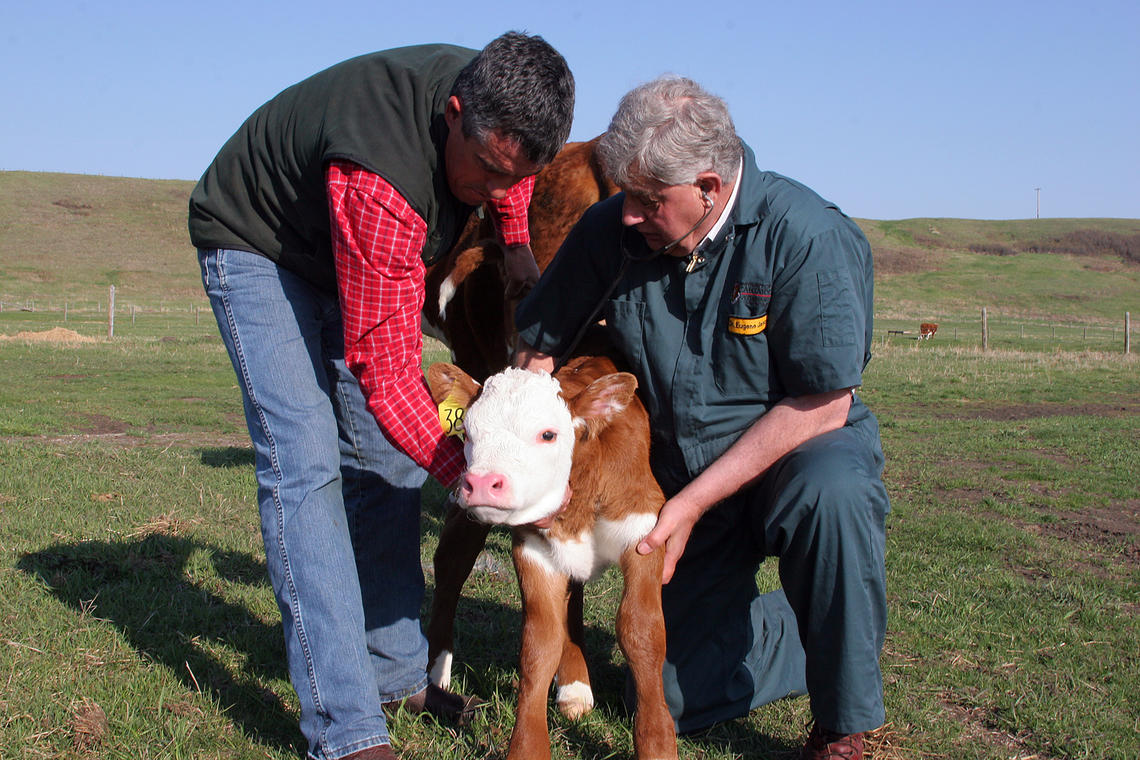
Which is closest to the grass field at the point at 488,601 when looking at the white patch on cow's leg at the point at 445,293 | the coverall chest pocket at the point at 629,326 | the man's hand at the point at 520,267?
the coverall chest pocket at the point at 629,326

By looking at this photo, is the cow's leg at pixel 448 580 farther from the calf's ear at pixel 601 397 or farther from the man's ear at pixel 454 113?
the man's ear at pixel 454 113

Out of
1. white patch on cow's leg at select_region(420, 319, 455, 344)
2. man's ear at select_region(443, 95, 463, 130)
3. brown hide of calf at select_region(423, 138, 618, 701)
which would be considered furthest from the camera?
white patch on cow's leg at select_region(420, 319, 455, 344)

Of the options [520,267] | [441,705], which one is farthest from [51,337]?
[441,705]

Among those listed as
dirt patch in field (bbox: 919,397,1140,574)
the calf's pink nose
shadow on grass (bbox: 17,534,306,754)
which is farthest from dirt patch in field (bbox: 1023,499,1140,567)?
shadow on grass (bbox: 17,534,306,754)

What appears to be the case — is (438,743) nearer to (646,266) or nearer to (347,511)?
(347,511)

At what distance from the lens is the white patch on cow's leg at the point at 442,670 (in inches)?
159

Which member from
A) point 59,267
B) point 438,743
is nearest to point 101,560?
point 438,743

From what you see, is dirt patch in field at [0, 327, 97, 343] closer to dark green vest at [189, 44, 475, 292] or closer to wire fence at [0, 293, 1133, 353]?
wire fence at [0, 293, 1133, 353]

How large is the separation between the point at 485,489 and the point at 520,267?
2115mm

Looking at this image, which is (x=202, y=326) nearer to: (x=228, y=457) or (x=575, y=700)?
(x=228, y=457)

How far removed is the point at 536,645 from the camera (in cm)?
326

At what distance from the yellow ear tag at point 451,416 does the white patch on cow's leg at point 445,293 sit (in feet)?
7.26

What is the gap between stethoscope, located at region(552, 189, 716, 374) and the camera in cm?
348

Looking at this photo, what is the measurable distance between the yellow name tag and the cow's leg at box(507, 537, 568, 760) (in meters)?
1.10
